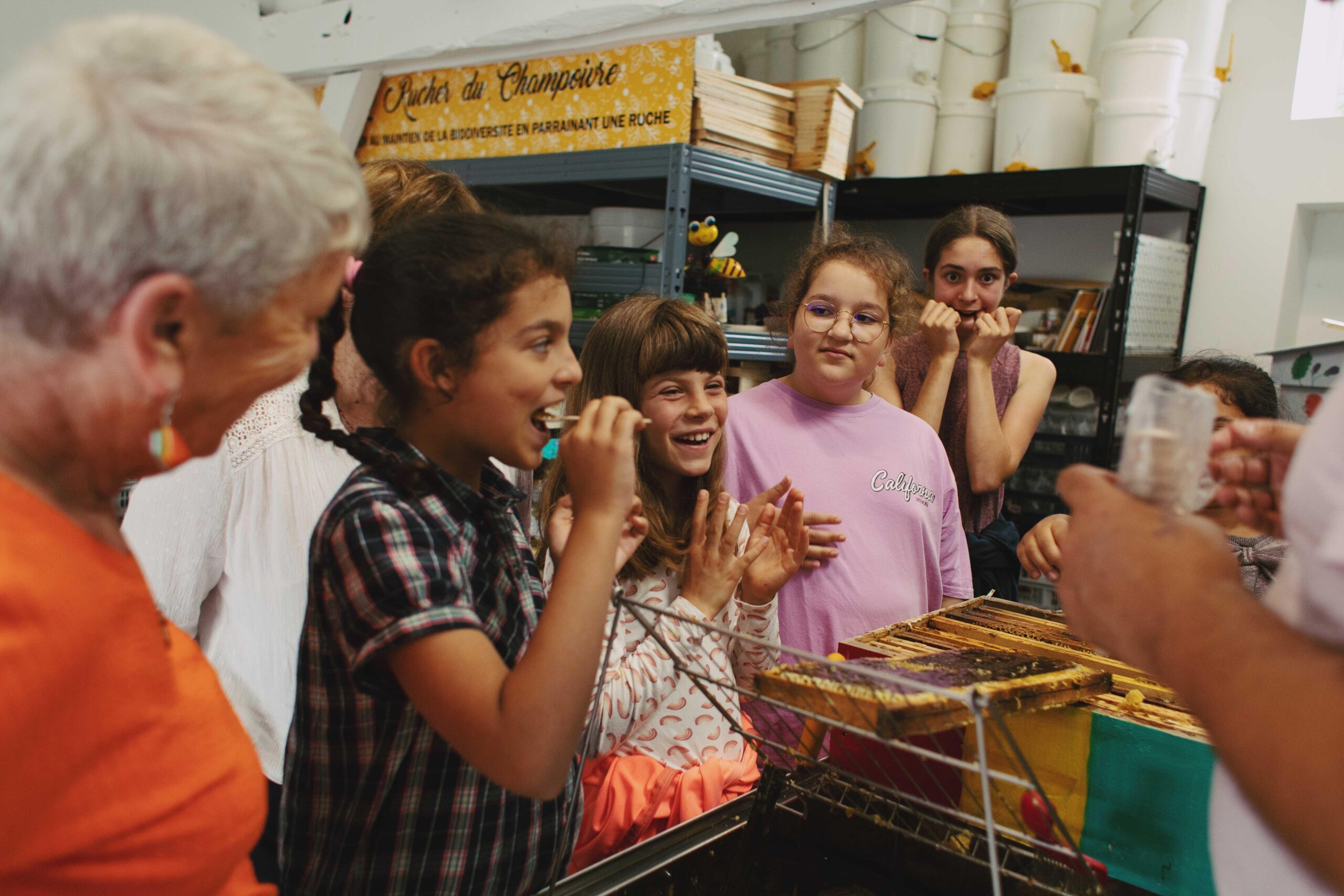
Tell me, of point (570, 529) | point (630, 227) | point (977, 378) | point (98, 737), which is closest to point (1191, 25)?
point (977, 378)

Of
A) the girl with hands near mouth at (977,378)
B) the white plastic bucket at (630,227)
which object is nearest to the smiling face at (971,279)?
the girl with hands near mouth at (977,378)

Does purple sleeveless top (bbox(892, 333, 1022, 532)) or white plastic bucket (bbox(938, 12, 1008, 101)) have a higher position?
white plastic bucket (bbox(938, 12, 1008, 101))

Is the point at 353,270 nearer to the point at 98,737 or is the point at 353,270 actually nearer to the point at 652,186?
the point at 98,737

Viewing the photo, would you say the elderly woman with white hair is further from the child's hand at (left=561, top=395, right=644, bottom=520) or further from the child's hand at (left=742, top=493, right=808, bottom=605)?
the child's hand at (left=742, top=493, right=808, bottom=605)

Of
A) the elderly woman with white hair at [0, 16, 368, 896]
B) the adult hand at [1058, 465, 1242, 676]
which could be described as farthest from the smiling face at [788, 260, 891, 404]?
the elderly woman with white hair at [0, 16, 368, 896]

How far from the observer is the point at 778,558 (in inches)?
60.6

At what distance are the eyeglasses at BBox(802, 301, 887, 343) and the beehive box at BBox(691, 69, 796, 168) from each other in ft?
3.37

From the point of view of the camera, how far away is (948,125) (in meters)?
3.81

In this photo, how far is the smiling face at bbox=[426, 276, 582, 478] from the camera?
3.01ft

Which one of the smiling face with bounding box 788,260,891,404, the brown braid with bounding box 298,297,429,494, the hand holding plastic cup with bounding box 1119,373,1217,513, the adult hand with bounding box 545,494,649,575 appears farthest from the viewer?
the smiling face with bounding box 788,260,891,404

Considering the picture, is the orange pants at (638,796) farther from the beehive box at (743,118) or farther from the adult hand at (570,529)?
the beehive box at (743,118)

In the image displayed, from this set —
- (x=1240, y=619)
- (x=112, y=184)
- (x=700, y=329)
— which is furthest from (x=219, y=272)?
(x=700, y=329)

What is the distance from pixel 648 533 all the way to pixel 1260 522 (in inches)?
36.1

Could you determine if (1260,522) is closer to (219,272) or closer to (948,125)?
(219,272)
